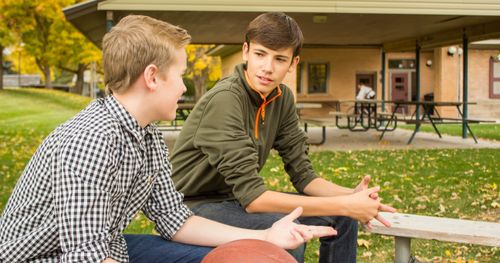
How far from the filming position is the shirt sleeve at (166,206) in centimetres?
293

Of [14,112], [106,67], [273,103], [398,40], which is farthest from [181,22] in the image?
[14,112]

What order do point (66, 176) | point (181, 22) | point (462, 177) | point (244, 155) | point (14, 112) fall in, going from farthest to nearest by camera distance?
point (14, 112) < point (181, 22) < point (462, 177) < point (244, 155) < point (66, 176)

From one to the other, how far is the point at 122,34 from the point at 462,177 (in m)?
8.28

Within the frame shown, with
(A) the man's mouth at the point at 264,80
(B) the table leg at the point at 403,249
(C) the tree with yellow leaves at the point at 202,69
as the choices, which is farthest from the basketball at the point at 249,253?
(C) the tree with yellow leaves at the point at 202,69

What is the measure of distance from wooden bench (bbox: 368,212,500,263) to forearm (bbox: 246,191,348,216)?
1.40ft

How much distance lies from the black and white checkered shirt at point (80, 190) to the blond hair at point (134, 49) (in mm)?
113

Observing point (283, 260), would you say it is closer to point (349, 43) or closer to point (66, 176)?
point (66, 176)

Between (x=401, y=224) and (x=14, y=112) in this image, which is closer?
(x=401, y=224)

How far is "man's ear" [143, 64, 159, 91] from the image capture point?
2.45 meters

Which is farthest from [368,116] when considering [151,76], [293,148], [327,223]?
[151,76]

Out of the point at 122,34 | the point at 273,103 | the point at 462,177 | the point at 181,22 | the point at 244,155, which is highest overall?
the point at 181,22

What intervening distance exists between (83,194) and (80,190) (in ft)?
0.06

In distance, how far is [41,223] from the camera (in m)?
2.40

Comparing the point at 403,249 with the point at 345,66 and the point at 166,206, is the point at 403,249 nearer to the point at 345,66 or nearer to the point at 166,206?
the point at 166,206
